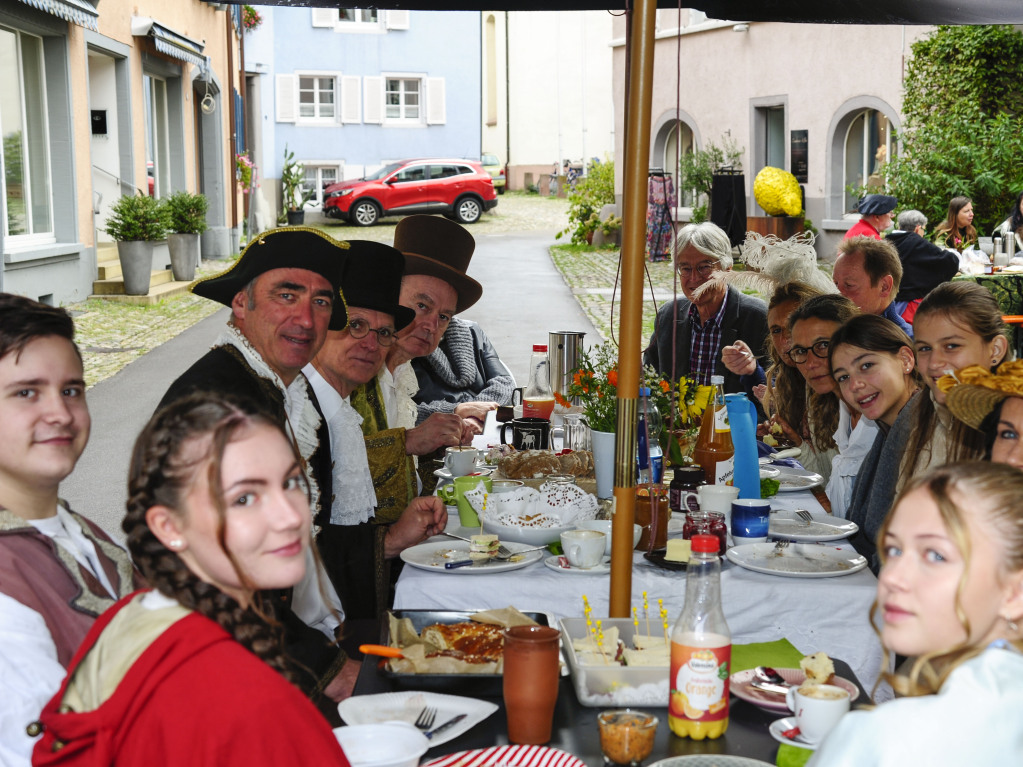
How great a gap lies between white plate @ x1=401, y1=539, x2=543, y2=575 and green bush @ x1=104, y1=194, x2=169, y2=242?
12.0 m

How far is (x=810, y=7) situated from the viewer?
4.24 metres

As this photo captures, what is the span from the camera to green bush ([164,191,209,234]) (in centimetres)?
1589

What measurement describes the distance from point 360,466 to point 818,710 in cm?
193

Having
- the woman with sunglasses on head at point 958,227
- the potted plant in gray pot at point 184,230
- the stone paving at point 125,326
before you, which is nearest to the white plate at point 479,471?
the stone paving at point 125,326

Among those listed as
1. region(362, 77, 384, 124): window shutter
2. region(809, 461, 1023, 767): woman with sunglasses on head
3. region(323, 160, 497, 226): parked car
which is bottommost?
region(809, 461, 1023, 767): woman with sunglasses on head

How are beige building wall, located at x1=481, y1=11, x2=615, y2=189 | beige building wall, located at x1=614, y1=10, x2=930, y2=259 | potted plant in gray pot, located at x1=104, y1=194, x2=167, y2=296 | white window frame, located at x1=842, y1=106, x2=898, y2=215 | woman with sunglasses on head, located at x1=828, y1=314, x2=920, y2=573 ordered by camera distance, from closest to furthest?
woman with sunglasses on head, located at x1=828, y1=314, x2=920, y2=573 → potted plant in gray pot, located at x1=104, y1=194, x2=167, y2=296 → beige building wall, located at x1=614, y1=10, x2=930, y2=259 → white window frame, located at x1=842, y1=106, x2=898, y2=215 → beige building wall, located at x1=481, y1=11, x2=615, y2=189

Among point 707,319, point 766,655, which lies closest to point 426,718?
point 766,655

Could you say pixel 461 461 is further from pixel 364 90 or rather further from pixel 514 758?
pixel 364 90

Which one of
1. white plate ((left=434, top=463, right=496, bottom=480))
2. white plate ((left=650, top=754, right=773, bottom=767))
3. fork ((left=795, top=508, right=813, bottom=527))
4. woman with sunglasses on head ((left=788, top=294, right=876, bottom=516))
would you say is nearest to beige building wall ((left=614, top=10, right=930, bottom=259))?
woman with sunglasses on head ((left=788, top=294, right=876, bottom=516))

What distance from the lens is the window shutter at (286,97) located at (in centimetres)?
3070

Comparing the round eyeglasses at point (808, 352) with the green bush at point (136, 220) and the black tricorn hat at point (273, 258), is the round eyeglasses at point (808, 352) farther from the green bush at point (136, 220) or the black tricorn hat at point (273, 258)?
the green bush at point (136, 220)

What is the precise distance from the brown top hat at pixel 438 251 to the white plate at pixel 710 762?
3.27 metres

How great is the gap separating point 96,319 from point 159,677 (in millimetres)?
12107

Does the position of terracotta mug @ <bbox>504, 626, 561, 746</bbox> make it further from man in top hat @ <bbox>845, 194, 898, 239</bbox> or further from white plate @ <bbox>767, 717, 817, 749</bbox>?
man in top hat @ <bbox>845, 194, 898, 239</bbox>
